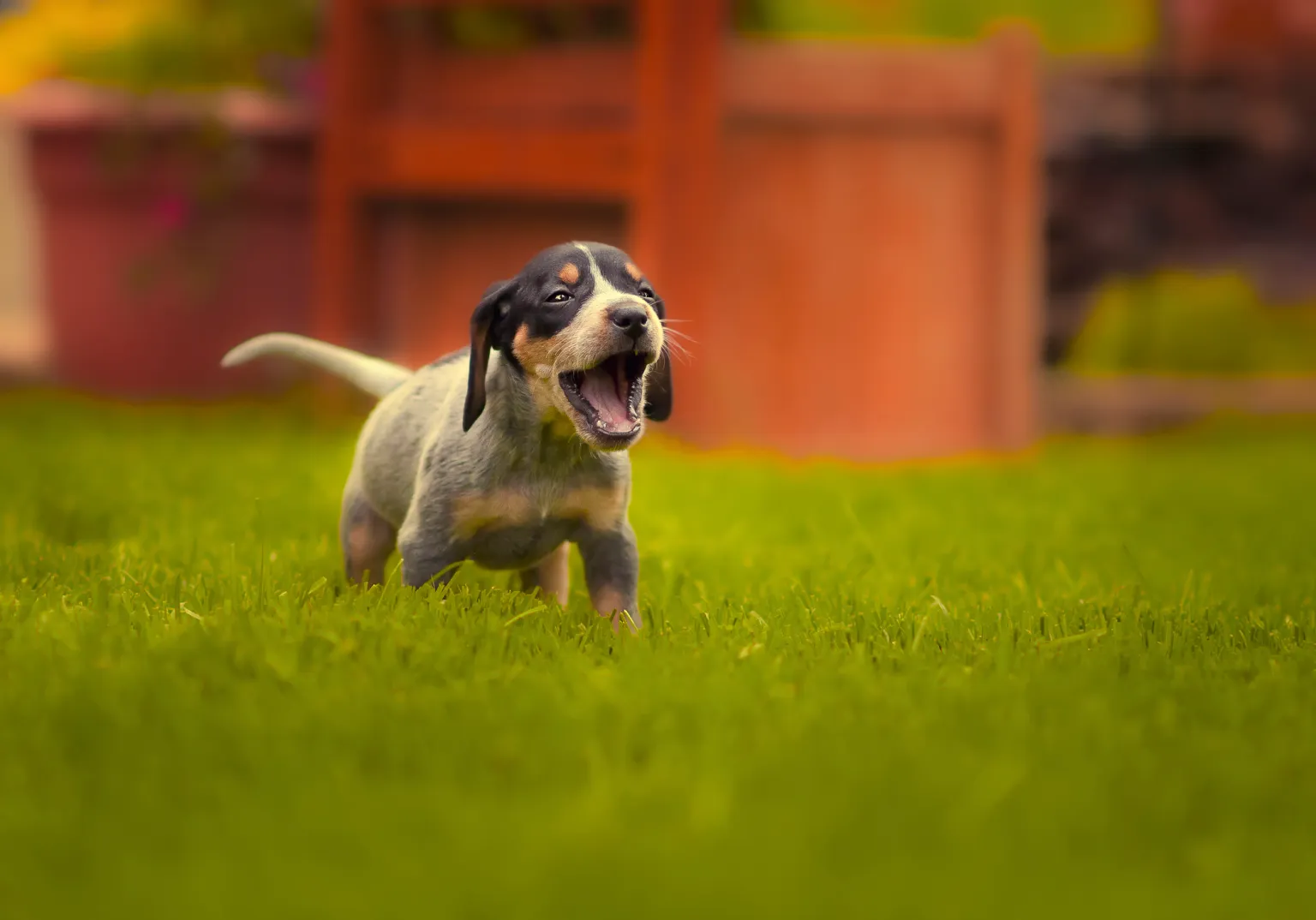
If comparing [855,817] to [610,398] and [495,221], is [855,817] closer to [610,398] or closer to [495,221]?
[610,398]

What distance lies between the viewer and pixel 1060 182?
863 cm

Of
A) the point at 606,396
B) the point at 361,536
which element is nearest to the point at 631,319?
the point at 606,396

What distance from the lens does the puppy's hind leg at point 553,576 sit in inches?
127

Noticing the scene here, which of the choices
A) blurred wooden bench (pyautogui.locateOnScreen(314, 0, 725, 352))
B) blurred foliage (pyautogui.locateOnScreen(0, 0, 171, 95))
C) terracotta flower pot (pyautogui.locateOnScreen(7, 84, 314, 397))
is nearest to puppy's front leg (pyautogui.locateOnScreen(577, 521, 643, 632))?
blurred wooden bench (pyautogui.locateOnScreen(314, 0, 725, 352))

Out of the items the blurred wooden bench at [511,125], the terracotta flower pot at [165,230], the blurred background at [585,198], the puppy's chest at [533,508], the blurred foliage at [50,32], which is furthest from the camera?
the blurred foliage at [50,32]

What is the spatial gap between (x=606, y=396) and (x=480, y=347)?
0.26 metres

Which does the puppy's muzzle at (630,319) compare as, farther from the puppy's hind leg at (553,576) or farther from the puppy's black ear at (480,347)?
the puppy's hind leg at (553,576)

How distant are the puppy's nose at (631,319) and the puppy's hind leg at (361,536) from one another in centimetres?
89

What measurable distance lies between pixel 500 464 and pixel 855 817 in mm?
1222

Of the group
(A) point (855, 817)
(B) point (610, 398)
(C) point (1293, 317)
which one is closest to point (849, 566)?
(B) point (610, 398)

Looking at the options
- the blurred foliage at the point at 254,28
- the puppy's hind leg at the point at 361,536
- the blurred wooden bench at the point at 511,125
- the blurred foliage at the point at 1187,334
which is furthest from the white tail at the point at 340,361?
the blurred foliage at the point at 1187,334

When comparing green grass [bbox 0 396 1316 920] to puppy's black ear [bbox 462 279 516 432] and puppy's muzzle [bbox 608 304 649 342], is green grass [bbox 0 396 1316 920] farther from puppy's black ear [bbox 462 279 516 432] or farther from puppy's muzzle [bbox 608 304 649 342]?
puppy's muzzle [bbox 608 304 649 342]

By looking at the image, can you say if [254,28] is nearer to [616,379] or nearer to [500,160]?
[500,160]

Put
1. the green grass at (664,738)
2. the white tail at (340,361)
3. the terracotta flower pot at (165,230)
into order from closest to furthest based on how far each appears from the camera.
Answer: the green grass at (664,738) < the white tail at (340,361) < the terracotta flower pot at (165,230)
